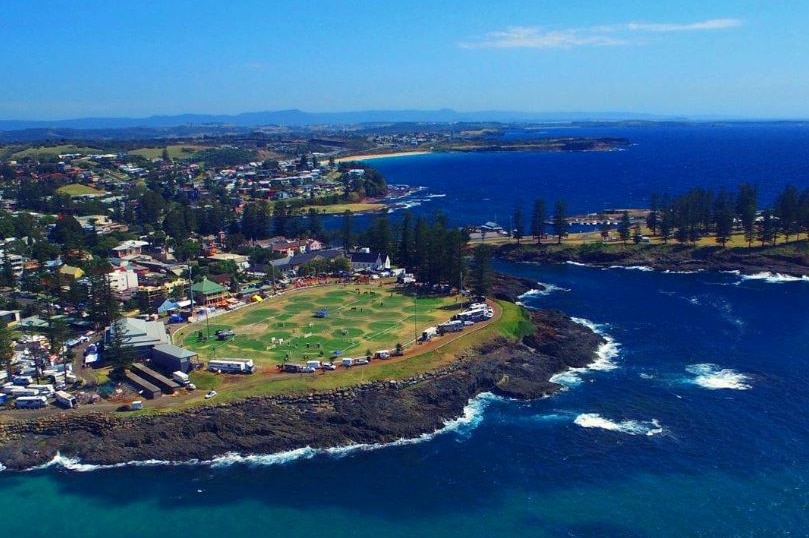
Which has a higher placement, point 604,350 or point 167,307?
point 167,307

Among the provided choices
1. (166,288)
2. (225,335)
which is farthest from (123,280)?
(225,335)

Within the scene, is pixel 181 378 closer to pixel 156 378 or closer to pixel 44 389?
pixel 156 378

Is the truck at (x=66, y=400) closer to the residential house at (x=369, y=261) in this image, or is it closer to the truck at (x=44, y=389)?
the truck at (x=44, y=389)

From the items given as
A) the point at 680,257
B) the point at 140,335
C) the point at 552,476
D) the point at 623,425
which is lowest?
the point at 552,476

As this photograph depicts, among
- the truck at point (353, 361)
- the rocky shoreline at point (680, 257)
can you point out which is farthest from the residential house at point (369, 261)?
the truck at point (353, 361)

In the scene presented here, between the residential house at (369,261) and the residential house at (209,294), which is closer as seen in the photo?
the residential house at (209,294)

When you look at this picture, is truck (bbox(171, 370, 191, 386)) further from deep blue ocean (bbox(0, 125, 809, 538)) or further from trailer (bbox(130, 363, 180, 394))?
deep blue ocean (bbox(0, 125, 809, 538))
